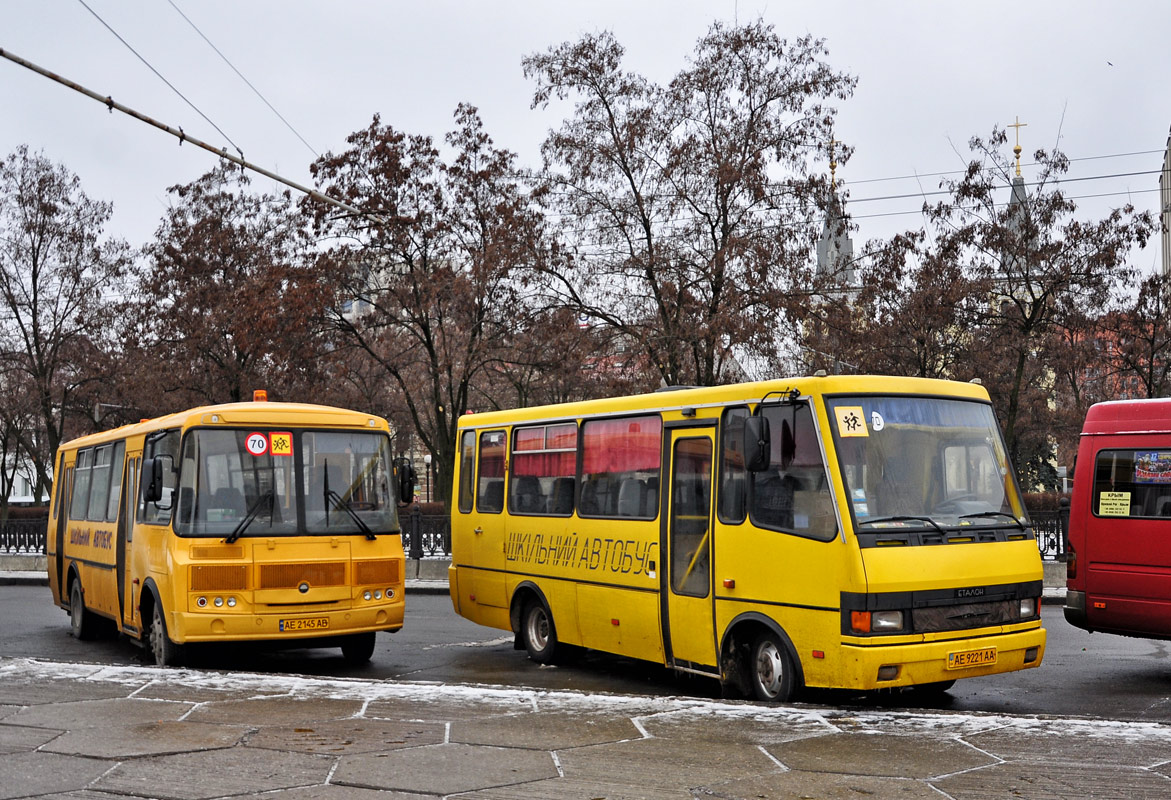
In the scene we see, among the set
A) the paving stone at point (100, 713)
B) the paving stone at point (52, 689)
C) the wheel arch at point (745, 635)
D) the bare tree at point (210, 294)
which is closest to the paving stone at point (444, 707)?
the paving stone at point (100, 713)

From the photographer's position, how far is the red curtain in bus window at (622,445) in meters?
Result: 11.6

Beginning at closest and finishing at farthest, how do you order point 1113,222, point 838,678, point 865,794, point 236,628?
point 865,794
point 838,678
point 236,628
point 1113,222

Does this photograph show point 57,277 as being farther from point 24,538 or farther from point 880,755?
point 880,755

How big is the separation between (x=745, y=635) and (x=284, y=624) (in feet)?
15.3

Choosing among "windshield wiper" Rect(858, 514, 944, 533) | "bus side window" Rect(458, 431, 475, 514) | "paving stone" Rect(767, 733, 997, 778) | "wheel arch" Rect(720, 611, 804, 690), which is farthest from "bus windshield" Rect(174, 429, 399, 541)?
"paving stone" Rect(767, 733, 997, 778)

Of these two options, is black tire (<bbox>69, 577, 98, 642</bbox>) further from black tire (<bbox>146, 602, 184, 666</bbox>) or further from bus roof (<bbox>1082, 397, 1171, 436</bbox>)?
bus roof (<bbox>1082, 397, 1171, 436</bbox>)

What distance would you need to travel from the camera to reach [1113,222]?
27094 millimetres

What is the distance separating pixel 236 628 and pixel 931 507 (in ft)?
21.6

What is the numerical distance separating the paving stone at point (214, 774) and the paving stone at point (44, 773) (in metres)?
0.13

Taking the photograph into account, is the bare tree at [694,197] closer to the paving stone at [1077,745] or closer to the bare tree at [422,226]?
the bare tree at [422,226]

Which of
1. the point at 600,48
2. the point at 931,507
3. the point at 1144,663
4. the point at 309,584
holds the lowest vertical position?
the point at 1144,663

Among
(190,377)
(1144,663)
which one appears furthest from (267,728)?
(190,377)

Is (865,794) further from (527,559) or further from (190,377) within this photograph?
(190,377)

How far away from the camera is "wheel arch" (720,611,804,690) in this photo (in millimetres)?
9641
